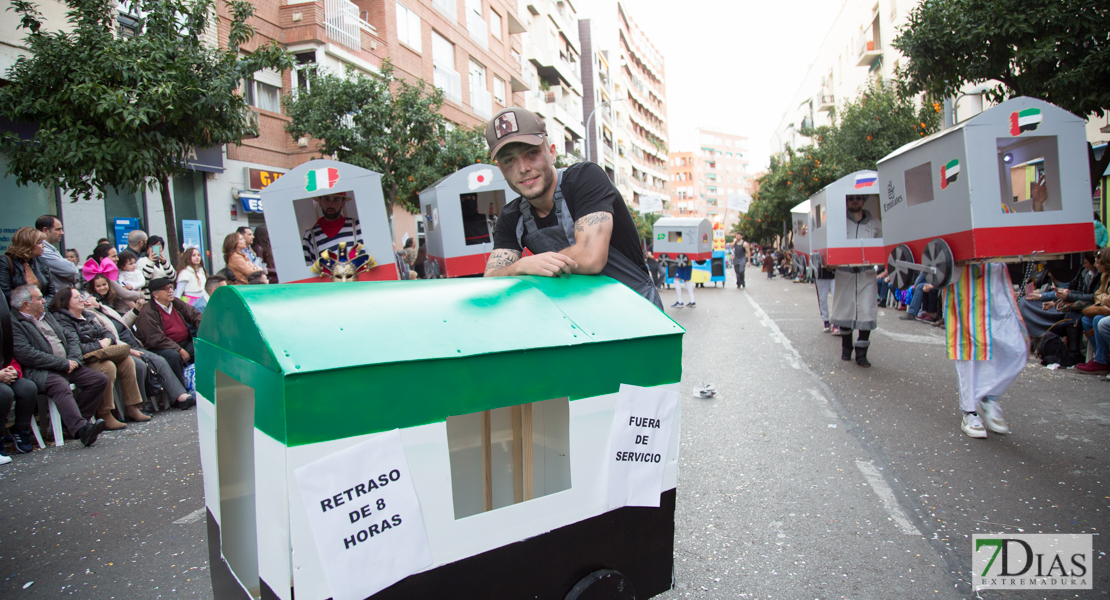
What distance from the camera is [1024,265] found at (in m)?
4.68

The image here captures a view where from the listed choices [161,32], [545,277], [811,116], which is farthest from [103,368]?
[811,116]

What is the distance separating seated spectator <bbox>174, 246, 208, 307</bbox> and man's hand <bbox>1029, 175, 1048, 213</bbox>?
8438mm

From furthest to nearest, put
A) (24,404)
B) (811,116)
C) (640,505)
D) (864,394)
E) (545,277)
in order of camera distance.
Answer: (811,116)
(864,394)
(24,404)
(545,277)
(640,505)

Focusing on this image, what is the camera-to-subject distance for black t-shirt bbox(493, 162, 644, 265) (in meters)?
2.64

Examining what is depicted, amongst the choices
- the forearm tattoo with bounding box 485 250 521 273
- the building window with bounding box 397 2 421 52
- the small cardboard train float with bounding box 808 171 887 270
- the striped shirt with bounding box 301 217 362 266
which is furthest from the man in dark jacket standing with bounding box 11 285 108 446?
the building window with bounding box 397 2 421 52

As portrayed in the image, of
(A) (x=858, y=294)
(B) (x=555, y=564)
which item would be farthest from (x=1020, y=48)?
(B) (x=555, y=564)

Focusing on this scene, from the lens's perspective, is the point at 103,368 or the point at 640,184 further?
the point at 640,184

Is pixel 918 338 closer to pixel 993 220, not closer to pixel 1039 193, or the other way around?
pixel 1039 193

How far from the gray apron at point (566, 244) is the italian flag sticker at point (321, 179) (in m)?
4.28

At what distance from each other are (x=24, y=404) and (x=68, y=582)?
10.7 ft

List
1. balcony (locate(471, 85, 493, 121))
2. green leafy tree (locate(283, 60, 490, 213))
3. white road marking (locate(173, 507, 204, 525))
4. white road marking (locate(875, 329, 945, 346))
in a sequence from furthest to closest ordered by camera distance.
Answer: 1. balcony (locate(471, 85, 493, 121))
2. green leafy tree (locate(283, 60, 490, 213))
3. white road marking (locate(875, 329, 945, 346))
4. white road marking (locate(173, 507, 204, 525))

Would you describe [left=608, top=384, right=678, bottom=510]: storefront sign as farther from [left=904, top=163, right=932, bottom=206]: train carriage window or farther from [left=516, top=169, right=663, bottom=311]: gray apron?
[left=904, top=163, right=932, bottom=206]: train carriage window

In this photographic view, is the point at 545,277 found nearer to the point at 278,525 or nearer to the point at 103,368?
the point at 278,525

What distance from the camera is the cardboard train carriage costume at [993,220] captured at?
429cm
